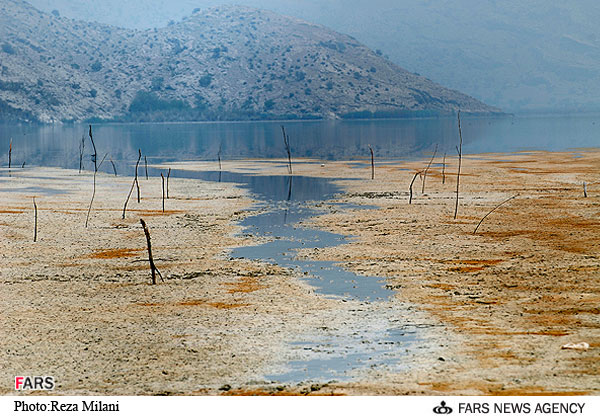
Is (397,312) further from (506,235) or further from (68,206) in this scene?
(68,206)

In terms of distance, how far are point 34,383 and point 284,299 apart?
741 cm

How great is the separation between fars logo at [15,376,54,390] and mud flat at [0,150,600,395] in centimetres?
37

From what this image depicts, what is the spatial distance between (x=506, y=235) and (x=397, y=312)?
11.4 metres

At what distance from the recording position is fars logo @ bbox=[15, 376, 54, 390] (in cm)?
1369

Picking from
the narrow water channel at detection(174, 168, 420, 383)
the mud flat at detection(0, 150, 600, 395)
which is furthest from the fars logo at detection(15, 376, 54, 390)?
the narrow water channel at detection(174, 168, 420, 383)

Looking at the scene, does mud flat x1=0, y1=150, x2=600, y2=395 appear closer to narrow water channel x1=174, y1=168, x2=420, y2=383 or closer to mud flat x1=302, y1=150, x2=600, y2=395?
mud flat x1=302, y1=150, x2=600, y2=395

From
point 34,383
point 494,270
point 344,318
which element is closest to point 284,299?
point 344,318

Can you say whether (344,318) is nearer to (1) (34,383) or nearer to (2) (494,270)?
(2) (494,270)

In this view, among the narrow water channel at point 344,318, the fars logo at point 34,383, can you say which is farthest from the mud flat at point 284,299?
the fars logo at point 34,383

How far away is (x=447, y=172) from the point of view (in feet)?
186

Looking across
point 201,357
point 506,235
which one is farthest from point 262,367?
point 506,235

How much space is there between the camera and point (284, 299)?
2017 cm

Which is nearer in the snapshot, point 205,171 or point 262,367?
point 262,367

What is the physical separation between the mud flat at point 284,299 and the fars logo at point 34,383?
14.7 inches
